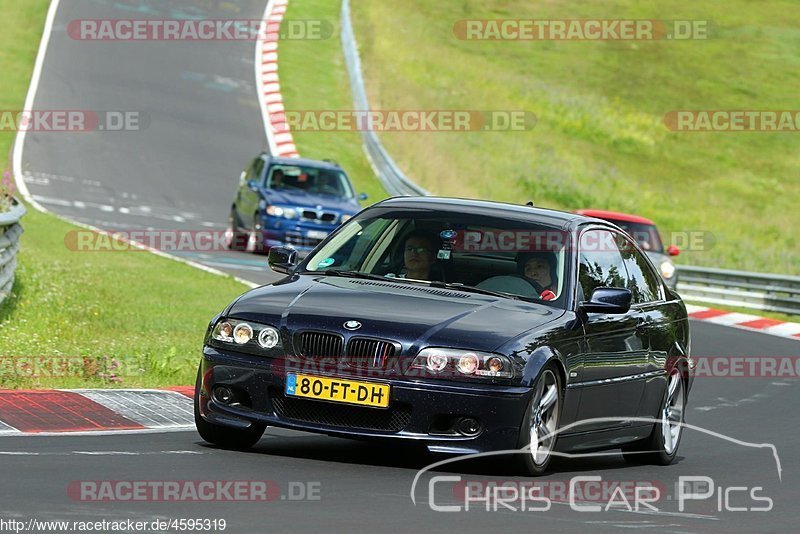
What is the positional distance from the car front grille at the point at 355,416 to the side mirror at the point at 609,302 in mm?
1510

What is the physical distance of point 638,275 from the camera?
35.8ft

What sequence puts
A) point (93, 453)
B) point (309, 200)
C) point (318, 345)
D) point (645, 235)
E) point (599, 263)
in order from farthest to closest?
point (309, 200), point (645, 235), point (599, 263), point (93, 453), point (318, 345)

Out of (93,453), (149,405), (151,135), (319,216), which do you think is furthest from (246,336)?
(151,135)

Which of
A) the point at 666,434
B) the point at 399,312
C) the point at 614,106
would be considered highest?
the point at 614,106

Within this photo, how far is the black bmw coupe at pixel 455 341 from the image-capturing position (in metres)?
8.59

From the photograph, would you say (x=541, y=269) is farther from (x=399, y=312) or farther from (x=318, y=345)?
(x=318, y=345)

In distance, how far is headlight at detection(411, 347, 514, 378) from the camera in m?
8.55

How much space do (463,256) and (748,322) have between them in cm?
1592

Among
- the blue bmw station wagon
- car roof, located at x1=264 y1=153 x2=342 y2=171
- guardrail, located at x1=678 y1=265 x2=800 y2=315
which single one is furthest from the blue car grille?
guardrail, located at x1=678 y1=265 x2=800 y2=315

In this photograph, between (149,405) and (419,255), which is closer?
(419,255)

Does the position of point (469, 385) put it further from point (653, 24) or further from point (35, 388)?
point (653, 24)

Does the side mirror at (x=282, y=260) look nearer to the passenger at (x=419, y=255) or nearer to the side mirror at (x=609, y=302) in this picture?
the passenger at (x=419, y=255)

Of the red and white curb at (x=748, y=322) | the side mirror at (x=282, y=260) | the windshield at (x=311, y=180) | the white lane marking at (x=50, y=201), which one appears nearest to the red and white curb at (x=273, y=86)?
the white lane marking at (x=50, y=201)

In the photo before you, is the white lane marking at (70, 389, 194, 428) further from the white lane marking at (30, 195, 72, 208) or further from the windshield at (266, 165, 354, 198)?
the white lane marking at (30, 195, 72, 208)
